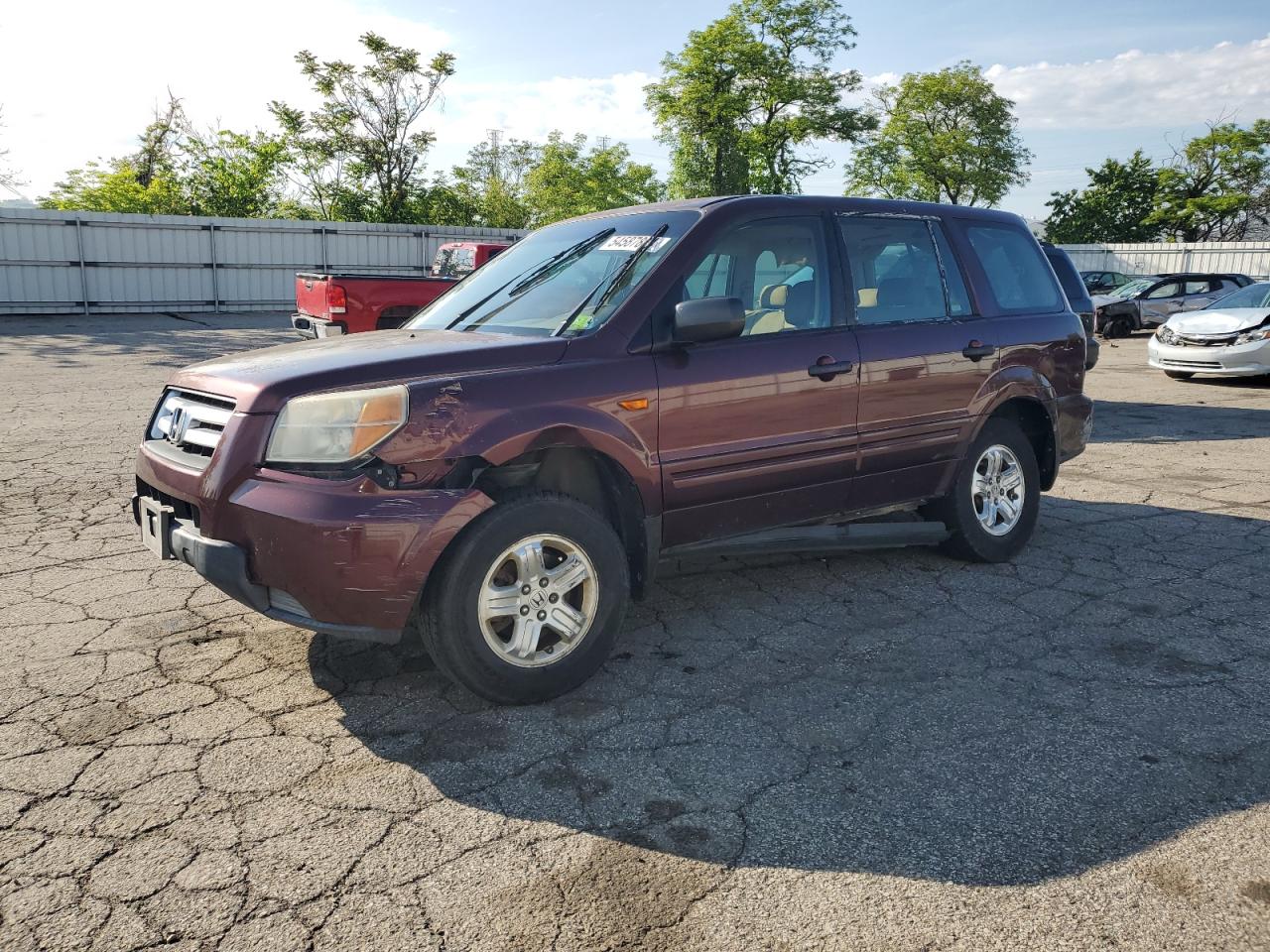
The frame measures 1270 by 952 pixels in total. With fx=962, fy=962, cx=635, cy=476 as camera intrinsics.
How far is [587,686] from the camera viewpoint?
144 inches

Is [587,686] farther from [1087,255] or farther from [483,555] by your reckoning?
[1087,255]

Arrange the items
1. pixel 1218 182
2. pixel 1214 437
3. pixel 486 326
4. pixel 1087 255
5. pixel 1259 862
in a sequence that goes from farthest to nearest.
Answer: pixel 1218 182
pixel 1087 255
pixel 1214 437
pixel 486 326
pixel 1259 862

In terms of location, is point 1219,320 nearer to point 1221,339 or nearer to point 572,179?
point 1221,339

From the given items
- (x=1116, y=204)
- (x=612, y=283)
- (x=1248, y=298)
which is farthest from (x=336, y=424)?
(x=1116, y=204)

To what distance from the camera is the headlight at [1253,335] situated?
13.2 m

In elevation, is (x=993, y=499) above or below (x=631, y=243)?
below

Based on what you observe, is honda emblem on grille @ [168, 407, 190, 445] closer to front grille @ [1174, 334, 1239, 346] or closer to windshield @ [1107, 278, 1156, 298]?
front grille @ [1174, 334, 1239, 346]

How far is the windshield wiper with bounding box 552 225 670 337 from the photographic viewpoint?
12.4 ft

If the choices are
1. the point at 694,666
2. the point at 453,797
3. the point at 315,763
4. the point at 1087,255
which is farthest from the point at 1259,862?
the point at 1087,255

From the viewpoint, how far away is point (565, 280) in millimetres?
4133

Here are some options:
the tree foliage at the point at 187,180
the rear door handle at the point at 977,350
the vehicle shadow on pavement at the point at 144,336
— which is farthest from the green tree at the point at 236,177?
the rear door handle at the point at 977,350

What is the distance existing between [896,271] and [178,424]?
329cm

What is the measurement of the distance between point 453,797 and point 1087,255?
40058 millimetres

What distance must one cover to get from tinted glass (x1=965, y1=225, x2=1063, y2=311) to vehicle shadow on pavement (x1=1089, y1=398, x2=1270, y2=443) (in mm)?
4264
